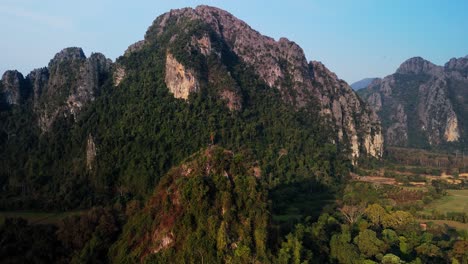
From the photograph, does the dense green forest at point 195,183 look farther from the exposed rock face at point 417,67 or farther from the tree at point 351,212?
the exposed rock face at point 417,67

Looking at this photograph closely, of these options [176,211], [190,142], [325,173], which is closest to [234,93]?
[190,142]

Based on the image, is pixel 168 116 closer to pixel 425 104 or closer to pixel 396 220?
pixel 396 220

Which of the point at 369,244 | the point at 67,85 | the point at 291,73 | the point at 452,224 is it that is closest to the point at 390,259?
the point at 369,244

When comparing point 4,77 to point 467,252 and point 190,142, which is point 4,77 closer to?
point 190,142

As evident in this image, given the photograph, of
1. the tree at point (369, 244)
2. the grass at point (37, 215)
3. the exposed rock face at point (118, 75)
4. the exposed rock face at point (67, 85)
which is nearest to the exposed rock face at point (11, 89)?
the exposed rock face at point (67, 85)

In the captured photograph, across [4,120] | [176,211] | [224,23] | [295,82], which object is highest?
[224,23]

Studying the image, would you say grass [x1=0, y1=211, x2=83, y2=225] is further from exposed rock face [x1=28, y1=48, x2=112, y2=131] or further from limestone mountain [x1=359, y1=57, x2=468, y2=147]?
limestone mountain [x1=359, y1=57, x2=468, y2=147]
